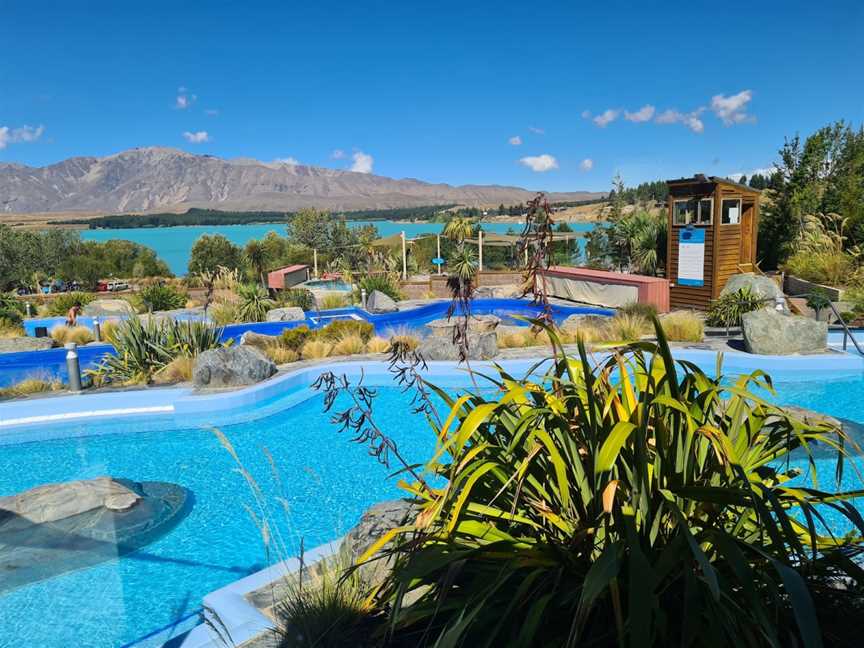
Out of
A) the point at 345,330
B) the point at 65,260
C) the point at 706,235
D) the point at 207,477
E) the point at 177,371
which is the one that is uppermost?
the point at 706,235

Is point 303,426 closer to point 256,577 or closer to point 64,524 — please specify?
point 64,524

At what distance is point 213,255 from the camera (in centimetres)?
2589

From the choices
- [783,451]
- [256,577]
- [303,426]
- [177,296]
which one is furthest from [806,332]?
[177,296]

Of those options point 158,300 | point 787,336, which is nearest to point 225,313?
point 158,300

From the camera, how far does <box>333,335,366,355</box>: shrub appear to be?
9508mm

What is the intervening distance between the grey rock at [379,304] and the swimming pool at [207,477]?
639 cm

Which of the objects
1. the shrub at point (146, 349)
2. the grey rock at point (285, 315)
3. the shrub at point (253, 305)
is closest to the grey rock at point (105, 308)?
the shrub at point (253, 305)

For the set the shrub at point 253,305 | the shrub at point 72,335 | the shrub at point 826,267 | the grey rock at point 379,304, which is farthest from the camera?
the grey rock at point 379,304

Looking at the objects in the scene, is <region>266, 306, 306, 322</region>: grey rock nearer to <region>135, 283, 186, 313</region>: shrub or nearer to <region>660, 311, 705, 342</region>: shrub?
<region>135, 283, 186, 313</region>: shrub

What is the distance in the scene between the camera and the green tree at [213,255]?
1003 inches

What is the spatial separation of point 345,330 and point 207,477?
192 inches

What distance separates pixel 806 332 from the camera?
839cm

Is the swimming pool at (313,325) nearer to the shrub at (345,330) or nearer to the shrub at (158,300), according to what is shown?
the shrub at (345,330)

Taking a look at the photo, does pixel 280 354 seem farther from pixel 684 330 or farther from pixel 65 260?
pixel 65 260
